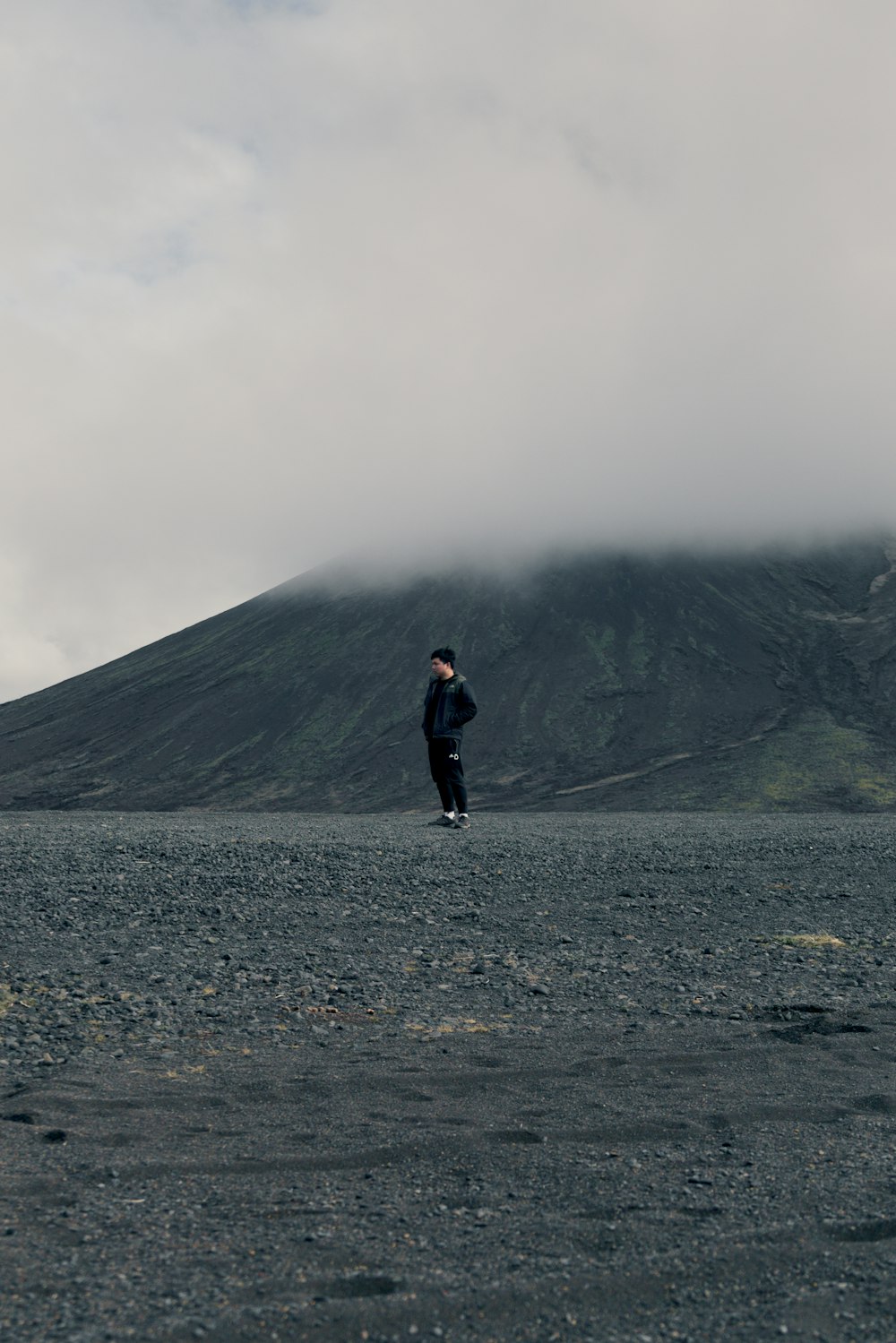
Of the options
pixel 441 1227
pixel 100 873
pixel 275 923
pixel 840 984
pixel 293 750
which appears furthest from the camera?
pixel 293 750

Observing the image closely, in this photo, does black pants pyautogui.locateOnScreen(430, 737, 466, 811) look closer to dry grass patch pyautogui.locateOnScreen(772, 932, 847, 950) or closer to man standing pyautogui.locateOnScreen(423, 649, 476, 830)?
man standing pyautogui.locateOnScreen(423, 649, 476, 830)

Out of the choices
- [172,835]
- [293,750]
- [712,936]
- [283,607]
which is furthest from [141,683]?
[712,936]

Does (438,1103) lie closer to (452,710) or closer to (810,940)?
(810,940)

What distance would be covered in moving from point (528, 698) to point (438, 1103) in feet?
254

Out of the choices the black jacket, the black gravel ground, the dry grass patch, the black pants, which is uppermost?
the black jacket

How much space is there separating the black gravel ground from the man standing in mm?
3238

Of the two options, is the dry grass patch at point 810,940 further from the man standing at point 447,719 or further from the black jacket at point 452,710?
the black jacket at point 452,710

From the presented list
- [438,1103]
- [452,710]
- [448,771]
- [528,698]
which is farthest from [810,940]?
[528,698]

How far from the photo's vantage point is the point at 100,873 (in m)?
12.5

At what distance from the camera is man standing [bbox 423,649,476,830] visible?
16484 millimetres

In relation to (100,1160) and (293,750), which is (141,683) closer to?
(293,750)

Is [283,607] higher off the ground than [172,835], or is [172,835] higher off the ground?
[283,607]

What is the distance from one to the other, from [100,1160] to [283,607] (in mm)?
107802

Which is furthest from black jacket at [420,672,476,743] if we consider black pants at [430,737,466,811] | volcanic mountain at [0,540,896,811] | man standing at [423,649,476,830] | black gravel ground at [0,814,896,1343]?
volcanic mountain at [0,540,896,811]
